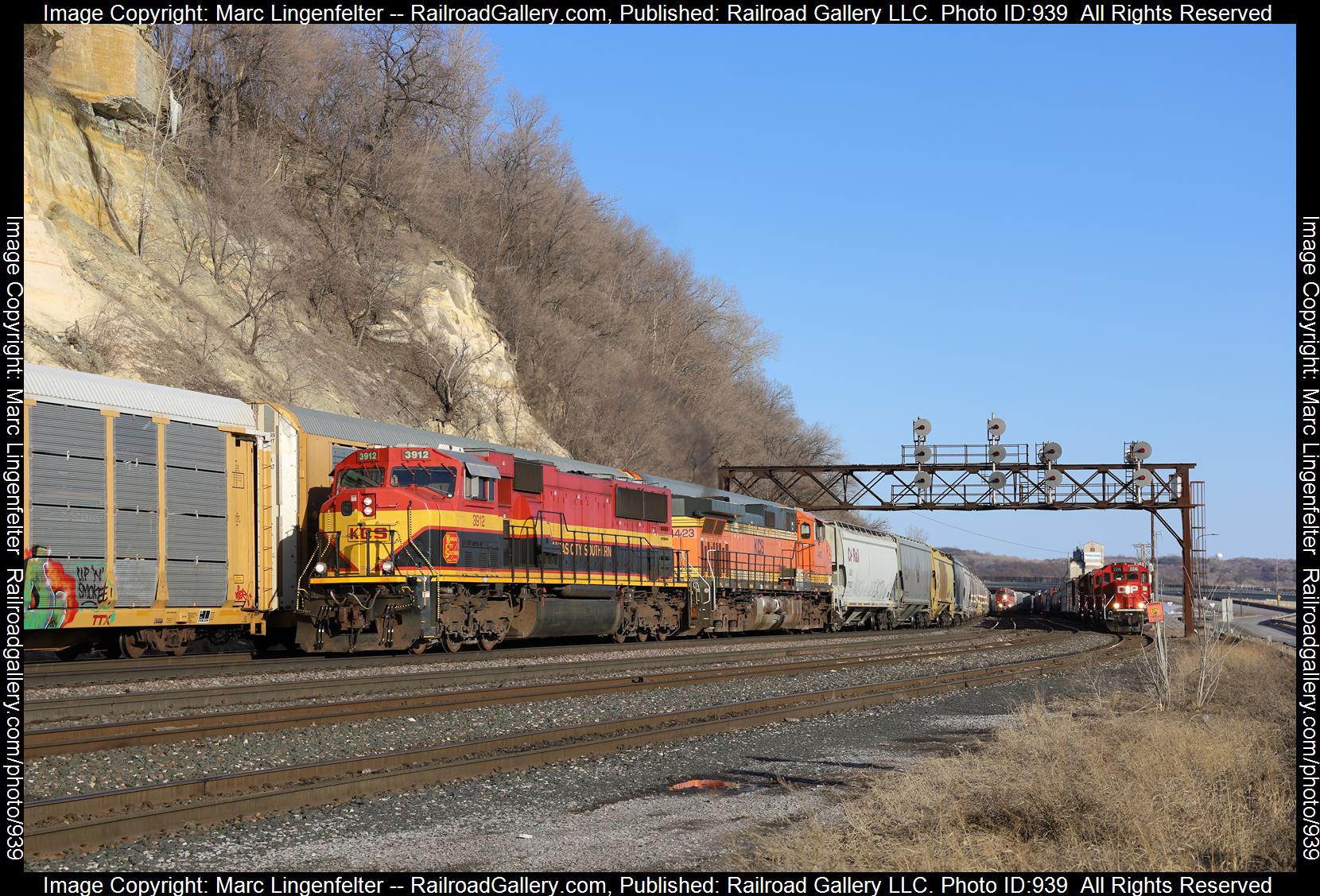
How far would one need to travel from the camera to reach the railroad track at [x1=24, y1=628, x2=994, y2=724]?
12.1m

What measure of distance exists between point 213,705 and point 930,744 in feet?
26.1

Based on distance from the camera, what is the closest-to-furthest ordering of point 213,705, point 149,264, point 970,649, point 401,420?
point 213,705 < point 970,649 < point 149,264 < point 401,420

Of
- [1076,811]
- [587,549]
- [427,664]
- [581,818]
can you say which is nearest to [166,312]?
[587,549]

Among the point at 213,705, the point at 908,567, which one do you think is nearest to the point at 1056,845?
the point at 213,705

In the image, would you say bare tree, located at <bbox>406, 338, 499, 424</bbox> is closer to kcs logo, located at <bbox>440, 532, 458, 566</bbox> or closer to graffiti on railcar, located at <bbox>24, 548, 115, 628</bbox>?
kcs logo, located at <bbox>440, 532, 458, 566</bbox>

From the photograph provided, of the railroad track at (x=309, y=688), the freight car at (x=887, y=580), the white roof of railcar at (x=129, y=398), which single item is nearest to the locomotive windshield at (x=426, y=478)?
the white roof of railcar at (x=129, y=398)

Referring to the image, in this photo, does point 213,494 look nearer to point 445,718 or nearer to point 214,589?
point 214,589

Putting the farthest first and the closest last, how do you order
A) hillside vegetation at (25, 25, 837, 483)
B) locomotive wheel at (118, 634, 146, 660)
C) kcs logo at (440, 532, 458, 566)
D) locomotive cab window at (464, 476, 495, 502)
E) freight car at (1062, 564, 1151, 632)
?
freight car at (1062, 564, 1151, 632)
hillside vegetation at (25, 25, 837, 483)
locomotive cab window at (464, 476, 495, 502)
kcs logo at (440, 532, 458, 566)
locomotive wheel at (118, 634, 146, 660)

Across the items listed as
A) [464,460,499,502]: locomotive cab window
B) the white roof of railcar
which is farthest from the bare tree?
the white roof of railcar

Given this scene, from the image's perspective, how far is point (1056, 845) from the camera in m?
7.26

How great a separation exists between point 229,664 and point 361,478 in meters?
4.06

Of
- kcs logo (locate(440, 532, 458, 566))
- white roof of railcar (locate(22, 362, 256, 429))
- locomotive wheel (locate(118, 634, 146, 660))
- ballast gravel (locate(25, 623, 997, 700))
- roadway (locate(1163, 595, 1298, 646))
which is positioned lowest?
roadway (locate(1163, 595, 1298, 646))

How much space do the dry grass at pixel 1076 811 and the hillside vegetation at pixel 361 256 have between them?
22.4 metres

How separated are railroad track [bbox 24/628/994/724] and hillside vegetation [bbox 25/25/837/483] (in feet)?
45.6
